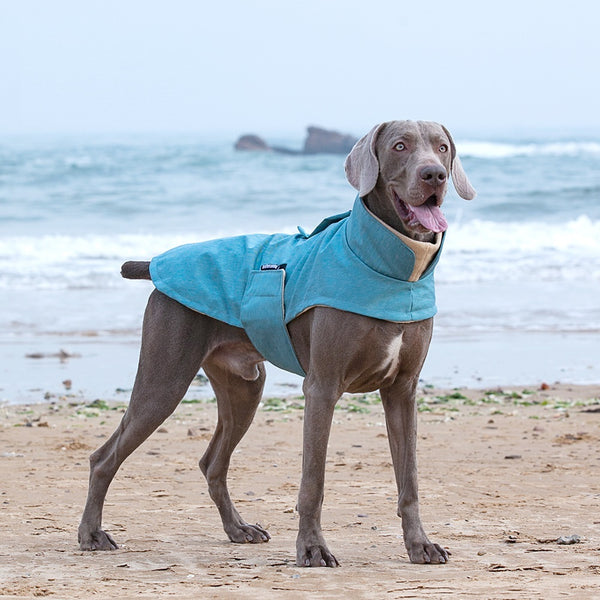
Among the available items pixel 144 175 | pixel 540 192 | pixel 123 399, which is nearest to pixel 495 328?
pixel 123 399

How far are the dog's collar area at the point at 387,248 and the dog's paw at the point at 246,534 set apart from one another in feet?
4.25

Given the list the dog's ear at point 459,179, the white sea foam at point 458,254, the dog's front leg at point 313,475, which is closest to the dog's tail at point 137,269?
the dog's front leg at point 313,475

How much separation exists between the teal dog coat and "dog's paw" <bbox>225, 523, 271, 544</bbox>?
2.39ft

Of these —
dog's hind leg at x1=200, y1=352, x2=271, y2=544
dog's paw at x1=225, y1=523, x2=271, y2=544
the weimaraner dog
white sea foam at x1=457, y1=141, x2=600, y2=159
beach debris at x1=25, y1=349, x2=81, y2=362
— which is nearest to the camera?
the weimaraner dog

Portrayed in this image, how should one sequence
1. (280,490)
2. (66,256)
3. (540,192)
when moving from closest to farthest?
(280,490) < (66,256) < (540,192)

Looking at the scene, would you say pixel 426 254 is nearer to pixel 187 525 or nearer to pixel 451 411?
pixel 187 525

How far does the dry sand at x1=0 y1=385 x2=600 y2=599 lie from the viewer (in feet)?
11.7

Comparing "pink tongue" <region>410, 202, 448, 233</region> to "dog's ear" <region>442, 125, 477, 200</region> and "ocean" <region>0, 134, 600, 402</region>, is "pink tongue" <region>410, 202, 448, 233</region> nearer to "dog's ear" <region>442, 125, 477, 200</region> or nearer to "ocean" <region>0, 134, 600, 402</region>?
"dog's ear" <region>442, 125, 477, 200</region>

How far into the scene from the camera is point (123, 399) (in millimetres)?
7414

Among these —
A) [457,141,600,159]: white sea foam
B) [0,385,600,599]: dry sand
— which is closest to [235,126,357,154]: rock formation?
[457,141,600,159]: white sea foam

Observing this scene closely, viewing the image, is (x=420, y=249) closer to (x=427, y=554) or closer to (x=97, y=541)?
(x=427, y=554)

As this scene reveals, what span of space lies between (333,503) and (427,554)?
109 cm

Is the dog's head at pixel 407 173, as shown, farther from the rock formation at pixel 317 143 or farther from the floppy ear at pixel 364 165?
the rock formation at pixel 317 143

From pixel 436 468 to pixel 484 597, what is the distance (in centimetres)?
226
